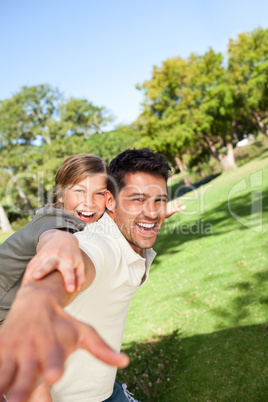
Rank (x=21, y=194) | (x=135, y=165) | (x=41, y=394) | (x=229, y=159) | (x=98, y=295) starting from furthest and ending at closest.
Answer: (x=21, y=194) < (x=229, y=159) < (x=135, y=165) < (x=41, y=394) < (x=98, y=295)

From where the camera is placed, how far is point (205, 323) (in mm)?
6090

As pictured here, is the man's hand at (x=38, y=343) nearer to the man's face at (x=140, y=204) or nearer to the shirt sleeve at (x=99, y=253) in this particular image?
the shirt sleeve at (x=99, y=253)

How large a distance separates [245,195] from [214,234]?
5018mm

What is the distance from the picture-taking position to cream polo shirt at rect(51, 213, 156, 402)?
187 cm

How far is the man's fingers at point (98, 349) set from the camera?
33.7 inches

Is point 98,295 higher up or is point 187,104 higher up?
point 187,104

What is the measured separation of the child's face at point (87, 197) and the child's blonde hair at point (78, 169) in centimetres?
6

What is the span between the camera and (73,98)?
45438 mm

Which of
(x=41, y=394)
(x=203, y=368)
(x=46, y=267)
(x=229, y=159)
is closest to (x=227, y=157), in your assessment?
(x=229, y=159)

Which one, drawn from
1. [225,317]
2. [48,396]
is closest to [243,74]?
[225,317]

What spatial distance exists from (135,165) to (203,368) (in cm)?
374

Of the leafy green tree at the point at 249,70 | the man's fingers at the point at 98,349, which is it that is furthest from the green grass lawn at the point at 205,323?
the leafy green tree at the point at 249,70

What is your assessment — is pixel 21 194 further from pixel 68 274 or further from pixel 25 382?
pixel 25 382

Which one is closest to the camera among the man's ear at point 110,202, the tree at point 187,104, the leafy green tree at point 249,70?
the man's ear at point 110,202
